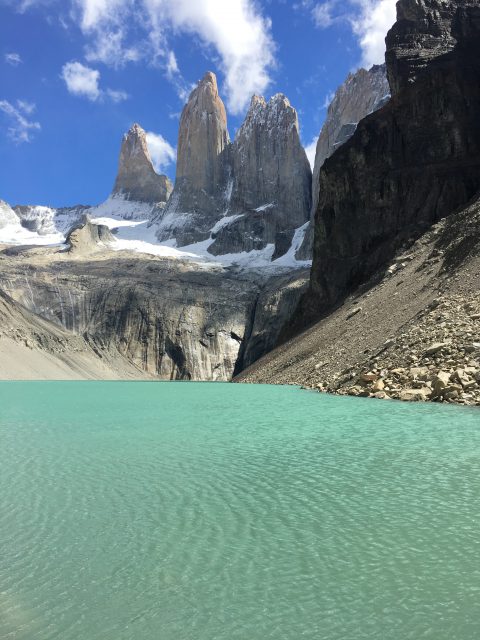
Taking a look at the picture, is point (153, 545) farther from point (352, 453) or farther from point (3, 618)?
point (352, 453)

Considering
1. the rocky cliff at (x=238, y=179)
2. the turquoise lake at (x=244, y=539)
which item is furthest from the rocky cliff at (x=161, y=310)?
the turquoise lake at (x=244, y=539)

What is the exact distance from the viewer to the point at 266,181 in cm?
14262

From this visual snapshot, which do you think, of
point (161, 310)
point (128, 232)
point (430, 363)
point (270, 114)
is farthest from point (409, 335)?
point (128, 232)

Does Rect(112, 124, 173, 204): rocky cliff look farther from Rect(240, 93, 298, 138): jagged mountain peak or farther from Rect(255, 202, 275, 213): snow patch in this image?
Rect(255, 202, 275, 213): snow patch

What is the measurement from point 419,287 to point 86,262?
296 feet

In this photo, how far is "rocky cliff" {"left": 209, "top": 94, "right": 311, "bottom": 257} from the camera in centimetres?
13185

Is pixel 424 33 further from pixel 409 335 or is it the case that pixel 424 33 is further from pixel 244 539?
pixel 244 539

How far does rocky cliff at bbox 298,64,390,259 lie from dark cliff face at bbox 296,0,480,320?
50291 mm

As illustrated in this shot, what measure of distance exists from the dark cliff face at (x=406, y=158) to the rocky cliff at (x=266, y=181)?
65.3 metres

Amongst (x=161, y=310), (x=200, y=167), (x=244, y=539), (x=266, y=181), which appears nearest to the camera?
(x=244, y=539)

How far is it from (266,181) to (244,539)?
14150 centimetres

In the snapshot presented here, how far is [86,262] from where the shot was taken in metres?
113

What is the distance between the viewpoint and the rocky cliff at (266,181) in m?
132

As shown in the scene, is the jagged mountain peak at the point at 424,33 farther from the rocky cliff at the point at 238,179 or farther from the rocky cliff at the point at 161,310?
the rocky cliff at the point at 238,179
